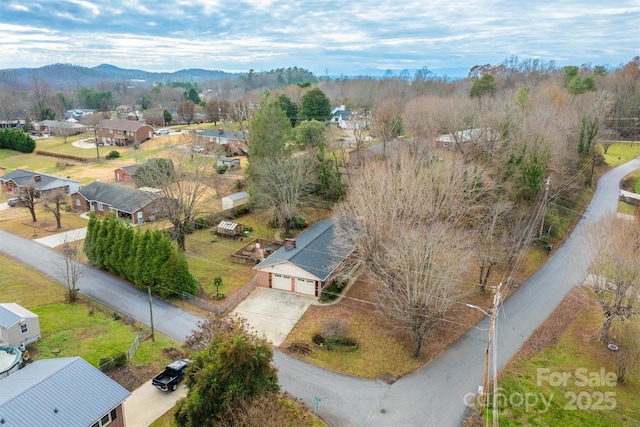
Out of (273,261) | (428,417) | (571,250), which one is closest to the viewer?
(428,417)

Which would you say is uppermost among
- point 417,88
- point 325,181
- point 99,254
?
point 417,88

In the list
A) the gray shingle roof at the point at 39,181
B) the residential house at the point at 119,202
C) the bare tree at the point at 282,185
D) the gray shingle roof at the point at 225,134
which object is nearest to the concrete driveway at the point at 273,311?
the bare tree at the point at 282,185

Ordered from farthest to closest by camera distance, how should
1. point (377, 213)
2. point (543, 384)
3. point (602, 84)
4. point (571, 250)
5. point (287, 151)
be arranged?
point (602, 84) < point (287, 151) < point (571, 250) < point (377, 213) < point (543, 384)

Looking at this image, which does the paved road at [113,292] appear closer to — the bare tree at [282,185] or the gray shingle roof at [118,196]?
the gray shingle roof at [118,196]

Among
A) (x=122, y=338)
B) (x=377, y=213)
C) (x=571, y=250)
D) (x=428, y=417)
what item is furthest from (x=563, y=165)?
(x=122, y=338)

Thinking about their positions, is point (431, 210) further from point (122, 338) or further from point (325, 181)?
point (122, 338)

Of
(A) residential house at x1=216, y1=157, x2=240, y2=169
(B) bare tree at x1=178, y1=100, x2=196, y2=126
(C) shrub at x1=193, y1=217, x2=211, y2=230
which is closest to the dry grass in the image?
(C) shrub at x1=193, y1=217, x2=211, y2=230

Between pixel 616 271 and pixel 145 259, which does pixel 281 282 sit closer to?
pixel 145 259
